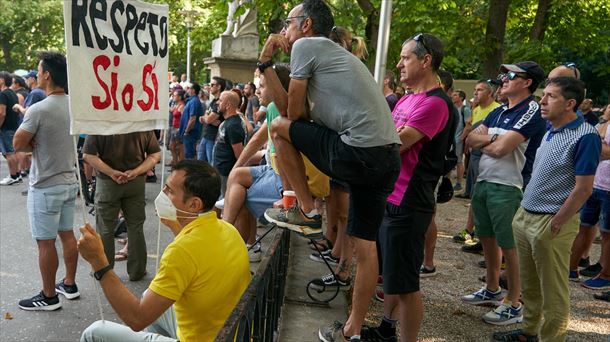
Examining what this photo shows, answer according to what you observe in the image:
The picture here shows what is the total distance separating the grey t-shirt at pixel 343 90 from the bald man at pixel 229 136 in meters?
3.48

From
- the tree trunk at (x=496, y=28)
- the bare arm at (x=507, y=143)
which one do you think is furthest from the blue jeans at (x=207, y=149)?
the tree trunk at (x=496, y=28)

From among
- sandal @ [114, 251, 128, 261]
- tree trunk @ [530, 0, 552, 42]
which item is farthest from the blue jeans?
tree trunk @ [530, 0, 552, 42]

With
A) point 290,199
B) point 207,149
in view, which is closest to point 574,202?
point 290,199

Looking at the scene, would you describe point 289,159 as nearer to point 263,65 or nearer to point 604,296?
point 263,65

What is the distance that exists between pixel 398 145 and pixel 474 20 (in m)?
11.6

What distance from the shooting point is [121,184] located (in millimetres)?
4902

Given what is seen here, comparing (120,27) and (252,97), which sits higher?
(120,27)

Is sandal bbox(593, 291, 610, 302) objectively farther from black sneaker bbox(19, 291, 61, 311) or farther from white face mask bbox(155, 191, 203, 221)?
black sneaker bbox(19, 291, 61, 311)

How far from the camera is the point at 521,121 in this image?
3.93 metres

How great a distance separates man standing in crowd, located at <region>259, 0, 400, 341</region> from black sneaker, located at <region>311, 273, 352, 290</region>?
1.04 metres

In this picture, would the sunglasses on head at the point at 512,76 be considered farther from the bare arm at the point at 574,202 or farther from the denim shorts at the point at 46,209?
the denim shorts at the point at 46,209

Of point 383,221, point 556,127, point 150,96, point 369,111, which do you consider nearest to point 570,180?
point 556,127

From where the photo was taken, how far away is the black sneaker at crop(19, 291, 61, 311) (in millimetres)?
4348

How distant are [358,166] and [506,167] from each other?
194 cm
